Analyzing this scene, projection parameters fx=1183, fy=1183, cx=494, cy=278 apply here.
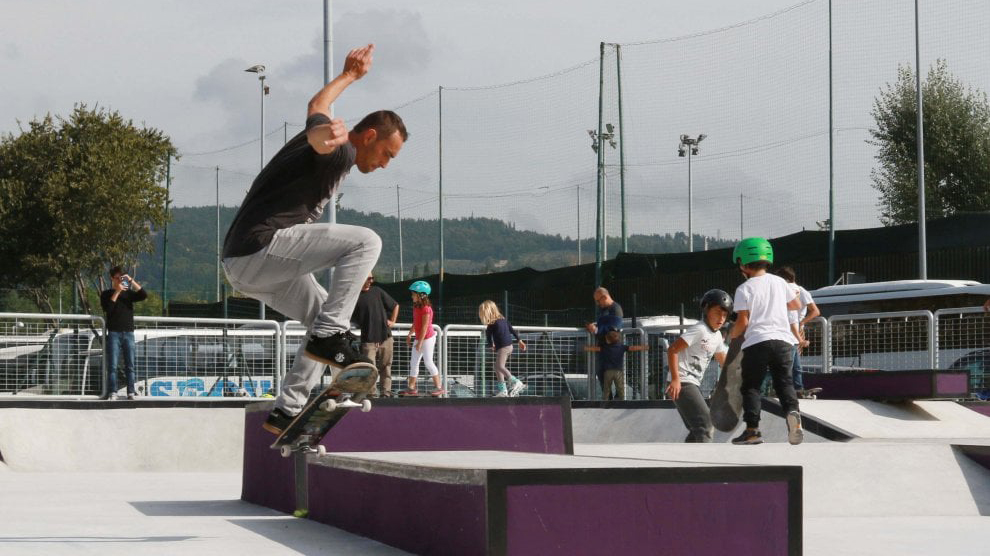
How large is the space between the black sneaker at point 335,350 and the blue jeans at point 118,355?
355 inches

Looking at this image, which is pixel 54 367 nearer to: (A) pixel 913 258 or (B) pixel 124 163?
(A) pixel 913 258

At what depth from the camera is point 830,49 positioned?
29844 mm

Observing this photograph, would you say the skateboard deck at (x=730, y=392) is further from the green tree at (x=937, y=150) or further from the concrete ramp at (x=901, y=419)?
the green tree at (x=937, y=150)

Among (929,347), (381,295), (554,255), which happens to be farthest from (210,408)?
(554,255)

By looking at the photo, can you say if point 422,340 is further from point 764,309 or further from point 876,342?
point 764,309

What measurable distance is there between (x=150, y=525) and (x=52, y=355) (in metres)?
8.54

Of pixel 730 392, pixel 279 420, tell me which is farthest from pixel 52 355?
pixel 279 420

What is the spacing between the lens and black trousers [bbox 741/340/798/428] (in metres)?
8.90

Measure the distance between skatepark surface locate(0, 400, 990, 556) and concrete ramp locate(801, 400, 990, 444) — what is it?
0.02 metres

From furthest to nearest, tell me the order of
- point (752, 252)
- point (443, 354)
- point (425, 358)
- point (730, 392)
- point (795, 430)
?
point (443, 354), point (425, 358), point (730, 392), point (752, 252), point (795, 430)

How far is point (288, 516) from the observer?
6973mm

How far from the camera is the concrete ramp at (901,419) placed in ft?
35.6

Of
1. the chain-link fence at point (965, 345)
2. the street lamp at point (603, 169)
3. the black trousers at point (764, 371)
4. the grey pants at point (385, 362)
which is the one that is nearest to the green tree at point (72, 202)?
the street lamp at point (603, 169)

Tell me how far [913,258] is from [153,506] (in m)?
21.7
